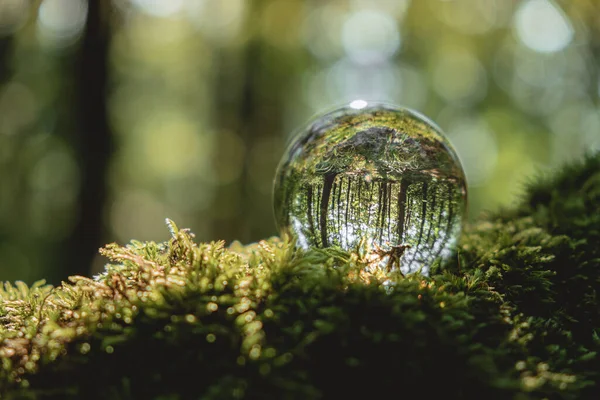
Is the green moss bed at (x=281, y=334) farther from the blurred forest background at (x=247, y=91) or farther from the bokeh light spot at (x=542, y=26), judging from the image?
the bokeh light spot at (x=542, y=26)

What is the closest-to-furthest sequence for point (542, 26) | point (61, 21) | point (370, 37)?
1. point (61, 21)
2. point (542, 26)
3. point (370, 37)

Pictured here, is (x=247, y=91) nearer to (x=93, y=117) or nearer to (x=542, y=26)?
(x=93, y=117)

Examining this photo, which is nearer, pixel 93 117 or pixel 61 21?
pixel 93 117

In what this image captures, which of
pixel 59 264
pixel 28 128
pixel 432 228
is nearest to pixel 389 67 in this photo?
pixel 28 128

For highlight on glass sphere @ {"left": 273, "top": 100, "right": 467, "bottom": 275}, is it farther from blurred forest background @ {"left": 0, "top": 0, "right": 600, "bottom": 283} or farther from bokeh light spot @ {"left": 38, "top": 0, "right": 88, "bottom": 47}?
blurred forest background @ {"left": 0, "top": 0, "right": 600, "bottom": 283}

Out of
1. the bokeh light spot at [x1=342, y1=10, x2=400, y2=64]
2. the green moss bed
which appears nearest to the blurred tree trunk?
the green moss bed

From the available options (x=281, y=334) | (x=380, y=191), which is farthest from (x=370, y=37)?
(x=281, y=334)

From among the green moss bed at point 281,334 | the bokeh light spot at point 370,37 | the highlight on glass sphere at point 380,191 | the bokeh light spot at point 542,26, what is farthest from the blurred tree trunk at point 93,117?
the bokeh light spot at point 542,26
